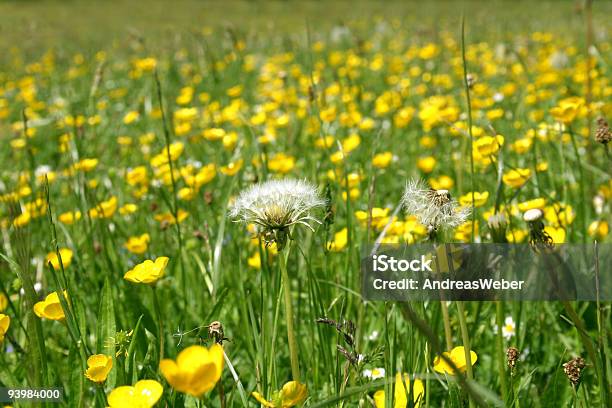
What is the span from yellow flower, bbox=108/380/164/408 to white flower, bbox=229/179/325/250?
11.6 inches

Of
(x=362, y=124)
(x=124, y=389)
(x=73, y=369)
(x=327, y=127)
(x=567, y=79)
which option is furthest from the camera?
(x=567, y=79)

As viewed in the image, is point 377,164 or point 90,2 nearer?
point 377,164

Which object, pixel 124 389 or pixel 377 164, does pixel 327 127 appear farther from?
pixel 124 389

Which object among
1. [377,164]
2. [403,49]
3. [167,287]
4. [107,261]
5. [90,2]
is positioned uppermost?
[90,2]

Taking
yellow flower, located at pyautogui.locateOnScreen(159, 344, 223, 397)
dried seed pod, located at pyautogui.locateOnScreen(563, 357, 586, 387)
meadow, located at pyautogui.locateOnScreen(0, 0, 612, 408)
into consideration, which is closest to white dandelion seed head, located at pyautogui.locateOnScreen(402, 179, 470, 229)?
meadow, located at pyautogui.locateOnScreen(0, 0, 612, 408)

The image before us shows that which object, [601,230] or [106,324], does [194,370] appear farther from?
[601,230]

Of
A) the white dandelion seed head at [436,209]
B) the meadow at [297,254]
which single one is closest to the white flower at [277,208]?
the meadow at [297,254]

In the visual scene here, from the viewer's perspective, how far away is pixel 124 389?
36.3 inches

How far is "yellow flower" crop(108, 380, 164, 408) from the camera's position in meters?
0.90

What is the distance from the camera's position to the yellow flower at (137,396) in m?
0.90

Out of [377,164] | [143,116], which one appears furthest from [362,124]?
[143,116]

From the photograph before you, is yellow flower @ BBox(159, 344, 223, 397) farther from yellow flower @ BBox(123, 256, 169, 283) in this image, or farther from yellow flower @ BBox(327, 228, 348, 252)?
yellow flower @ BBox(327, 228, 348, 252)

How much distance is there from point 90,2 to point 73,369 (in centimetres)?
2533

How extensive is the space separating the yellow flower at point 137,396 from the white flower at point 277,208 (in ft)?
0.96
